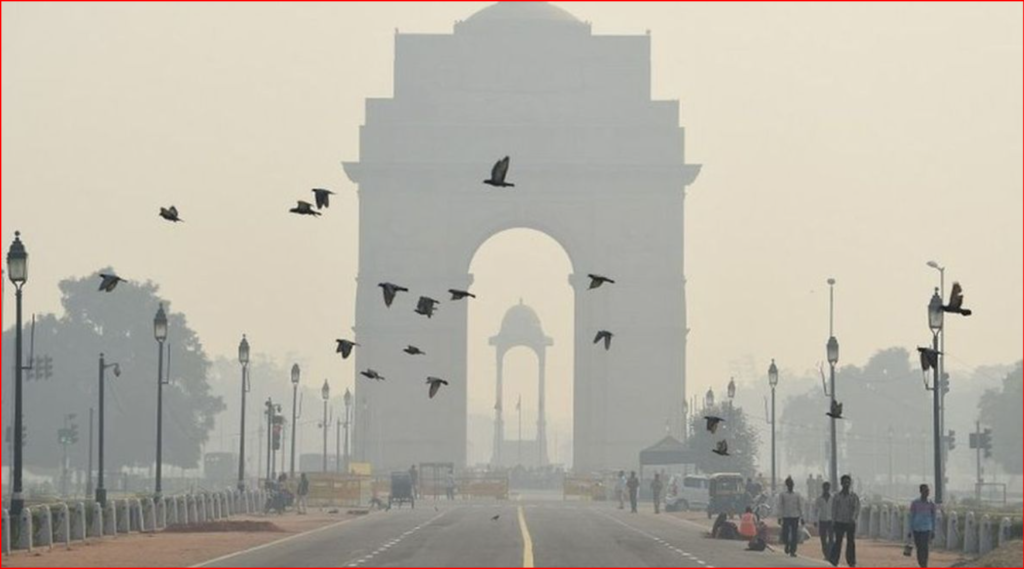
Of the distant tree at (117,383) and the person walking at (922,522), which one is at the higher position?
the distant tree at (117,383)

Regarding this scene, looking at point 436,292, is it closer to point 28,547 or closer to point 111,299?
point 111,299

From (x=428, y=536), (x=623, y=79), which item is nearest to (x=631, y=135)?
(x=623, y=79)

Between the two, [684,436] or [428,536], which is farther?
[684,436]

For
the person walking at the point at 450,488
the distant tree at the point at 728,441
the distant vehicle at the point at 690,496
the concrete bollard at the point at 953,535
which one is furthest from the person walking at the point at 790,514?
the person walking at the point at 450,488

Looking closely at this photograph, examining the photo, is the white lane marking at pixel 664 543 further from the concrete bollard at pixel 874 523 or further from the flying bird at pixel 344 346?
the flying bird at pixel 344 346

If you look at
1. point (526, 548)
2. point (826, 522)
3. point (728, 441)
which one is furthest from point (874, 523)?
point (728, 441)

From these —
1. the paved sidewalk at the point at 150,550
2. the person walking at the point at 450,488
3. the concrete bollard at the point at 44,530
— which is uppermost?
the person walking at the point at 450,488

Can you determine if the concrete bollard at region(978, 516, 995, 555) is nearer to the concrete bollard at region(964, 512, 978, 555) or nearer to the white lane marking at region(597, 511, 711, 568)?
the concrete bollard at region(964, 512, 978, 555)
